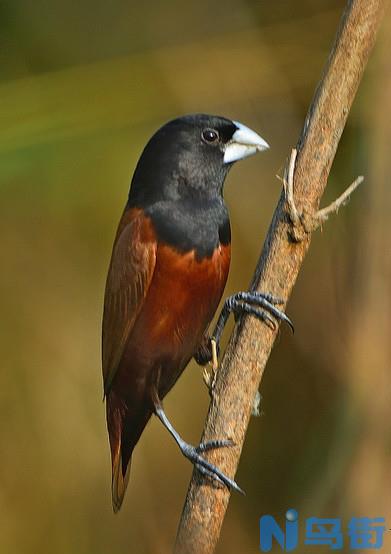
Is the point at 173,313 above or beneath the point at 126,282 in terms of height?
beneath

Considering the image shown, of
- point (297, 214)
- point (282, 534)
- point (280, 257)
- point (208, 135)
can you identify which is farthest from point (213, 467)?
point (282, 534)

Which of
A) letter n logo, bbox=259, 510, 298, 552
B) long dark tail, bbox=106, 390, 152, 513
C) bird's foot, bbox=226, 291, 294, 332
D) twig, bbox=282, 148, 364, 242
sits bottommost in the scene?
letter n logo, bbox=259, 510, 298, 552

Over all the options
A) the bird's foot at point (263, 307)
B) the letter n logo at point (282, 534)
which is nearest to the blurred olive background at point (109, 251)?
the letter n logo at point (282, 534)

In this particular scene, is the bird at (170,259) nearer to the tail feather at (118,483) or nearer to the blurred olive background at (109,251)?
the tail feather at (118,483)

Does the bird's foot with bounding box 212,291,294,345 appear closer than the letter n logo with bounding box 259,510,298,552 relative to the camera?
Yes

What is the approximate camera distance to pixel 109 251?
4.57m

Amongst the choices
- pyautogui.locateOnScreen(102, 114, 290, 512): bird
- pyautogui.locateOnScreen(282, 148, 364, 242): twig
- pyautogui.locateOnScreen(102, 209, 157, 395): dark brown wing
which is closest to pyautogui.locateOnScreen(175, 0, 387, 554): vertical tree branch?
pyautogui.locateOnScreen(282, 148, 364, 242): twig

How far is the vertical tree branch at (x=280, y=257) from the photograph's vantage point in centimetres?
242

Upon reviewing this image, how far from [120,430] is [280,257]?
1114 mm

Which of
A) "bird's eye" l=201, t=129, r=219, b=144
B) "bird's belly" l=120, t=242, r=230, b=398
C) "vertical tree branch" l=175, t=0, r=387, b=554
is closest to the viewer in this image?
"vertical tree branch" l=175, t=0, r=387, b=554

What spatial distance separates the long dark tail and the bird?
0.4 inches

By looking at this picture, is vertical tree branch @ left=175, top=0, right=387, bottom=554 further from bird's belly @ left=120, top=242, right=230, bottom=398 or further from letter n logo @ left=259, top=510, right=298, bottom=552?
letter n logo @ left=259, top=510, right=298, bottom=552

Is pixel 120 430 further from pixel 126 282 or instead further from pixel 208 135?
pixel 208 135

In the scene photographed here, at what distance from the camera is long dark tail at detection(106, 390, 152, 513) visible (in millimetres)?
3305
